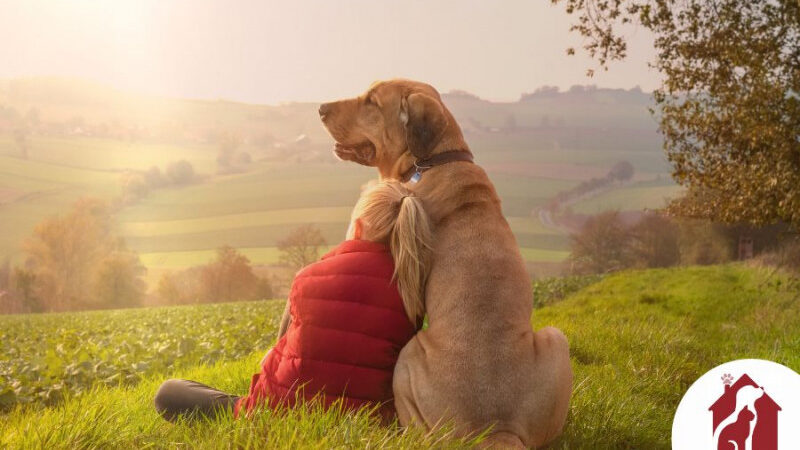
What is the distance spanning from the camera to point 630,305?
14391 millimetres

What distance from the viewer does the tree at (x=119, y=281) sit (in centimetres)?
4378

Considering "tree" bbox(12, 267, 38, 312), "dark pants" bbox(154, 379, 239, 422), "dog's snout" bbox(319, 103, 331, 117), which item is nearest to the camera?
"dark pants" bbox(154, 379, 239, 422)

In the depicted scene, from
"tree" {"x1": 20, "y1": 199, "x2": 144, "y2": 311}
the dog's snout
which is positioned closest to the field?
the dog's snout

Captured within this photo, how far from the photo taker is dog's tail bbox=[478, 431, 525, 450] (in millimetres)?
3621

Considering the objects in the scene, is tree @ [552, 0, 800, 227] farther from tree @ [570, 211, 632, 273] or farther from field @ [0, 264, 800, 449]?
tree @ [570, 211, 632, 273]

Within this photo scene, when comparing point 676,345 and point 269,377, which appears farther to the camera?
point 676,345

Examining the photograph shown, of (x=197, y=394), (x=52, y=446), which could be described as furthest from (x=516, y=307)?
(x=52, y=446)

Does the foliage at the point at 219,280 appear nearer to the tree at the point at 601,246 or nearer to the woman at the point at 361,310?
the tree at the point at 601,246

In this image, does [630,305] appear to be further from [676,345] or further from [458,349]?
[458,349]

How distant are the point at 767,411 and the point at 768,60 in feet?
29.6

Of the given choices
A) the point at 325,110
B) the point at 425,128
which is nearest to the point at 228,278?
the point at 325,110

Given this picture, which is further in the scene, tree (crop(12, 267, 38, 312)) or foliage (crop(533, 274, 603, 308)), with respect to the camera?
tree (crop(12, 267, 38, 312))

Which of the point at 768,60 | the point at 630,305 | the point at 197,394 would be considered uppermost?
the point at 768,60

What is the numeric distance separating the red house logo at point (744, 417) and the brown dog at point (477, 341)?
1.44 metres
